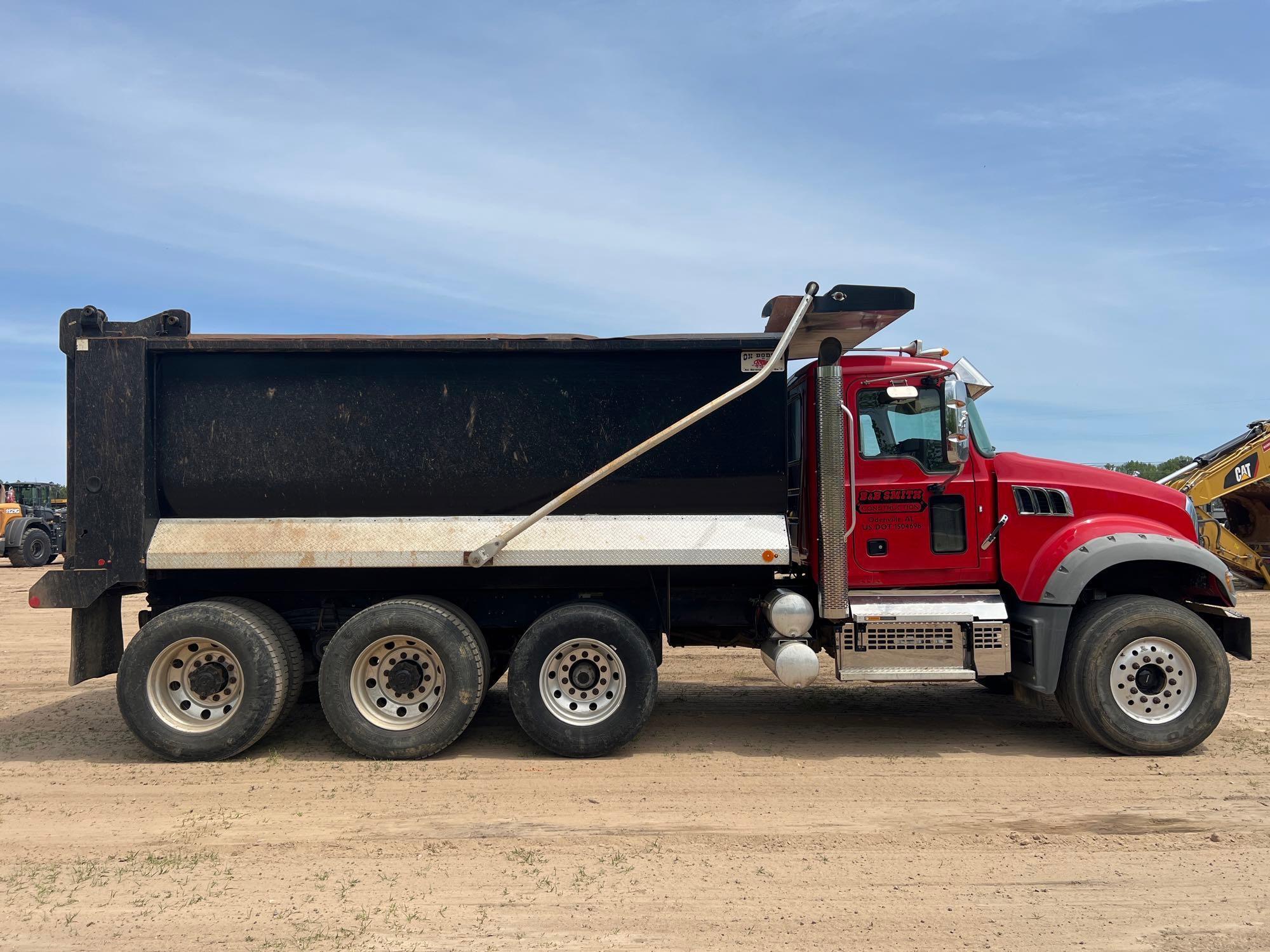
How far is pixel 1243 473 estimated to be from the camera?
627 inches

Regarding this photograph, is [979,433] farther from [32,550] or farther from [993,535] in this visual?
[32,550]

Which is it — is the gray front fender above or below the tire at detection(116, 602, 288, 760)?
above

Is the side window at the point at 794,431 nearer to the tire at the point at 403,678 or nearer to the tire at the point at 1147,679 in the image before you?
the tire at the point at 1147,679

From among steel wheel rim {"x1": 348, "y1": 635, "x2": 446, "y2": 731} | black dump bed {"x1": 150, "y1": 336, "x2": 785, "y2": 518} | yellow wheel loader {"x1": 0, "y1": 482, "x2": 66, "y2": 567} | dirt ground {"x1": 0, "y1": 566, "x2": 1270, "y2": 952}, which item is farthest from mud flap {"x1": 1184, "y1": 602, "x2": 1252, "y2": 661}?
yellow wheel loader {"x1": 0, "y1": 482, "x2": 66, "y2": 567}

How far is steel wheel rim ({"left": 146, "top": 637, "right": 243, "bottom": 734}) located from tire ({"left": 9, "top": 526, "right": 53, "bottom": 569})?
22801mm

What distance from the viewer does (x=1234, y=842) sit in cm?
493

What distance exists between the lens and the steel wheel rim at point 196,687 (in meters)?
6.43

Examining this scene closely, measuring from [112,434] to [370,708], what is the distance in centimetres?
271

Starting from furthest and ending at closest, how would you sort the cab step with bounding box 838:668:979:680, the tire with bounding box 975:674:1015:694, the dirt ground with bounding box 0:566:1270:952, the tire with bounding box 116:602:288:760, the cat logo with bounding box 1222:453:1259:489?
the cat logo with bounding box 1222:453:1259:489 → the tire with bounding box 975:674:1015:694 → the cab step with bounding box 838:668:979:680 → the tire with bounding box 116:602:288:760 → the dirt ground with bounding box 0:566:1270:952

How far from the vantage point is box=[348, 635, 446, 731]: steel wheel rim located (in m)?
6.47

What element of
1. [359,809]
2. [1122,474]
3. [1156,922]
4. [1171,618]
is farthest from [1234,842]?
[359,809]

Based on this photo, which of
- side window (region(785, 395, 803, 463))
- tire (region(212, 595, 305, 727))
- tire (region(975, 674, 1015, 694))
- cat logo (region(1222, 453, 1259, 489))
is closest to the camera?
tire (region(212, 595, 305, 727))

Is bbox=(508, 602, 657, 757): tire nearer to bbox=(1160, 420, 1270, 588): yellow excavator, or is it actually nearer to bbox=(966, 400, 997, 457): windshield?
bbox=(966, 400, 997, 457): windshield

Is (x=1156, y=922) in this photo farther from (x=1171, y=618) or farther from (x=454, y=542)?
(x=454, y=542)
